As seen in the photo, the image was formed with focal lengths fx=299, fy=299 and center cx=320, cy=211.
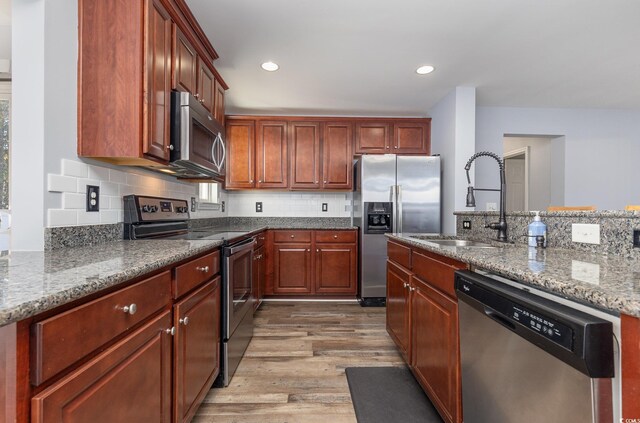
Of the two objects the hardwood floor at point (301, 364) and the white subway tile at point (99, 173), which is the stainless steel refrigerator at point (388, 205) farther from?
the white subway tile at point (99, 173)

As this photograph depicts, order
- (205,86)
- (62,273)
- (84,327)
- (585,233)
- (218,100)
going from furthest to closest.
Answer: (218,100) → (205,86) → (585,233) → (62,273) → (84,327)

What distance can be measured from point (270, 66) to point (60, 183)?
6.25 feet

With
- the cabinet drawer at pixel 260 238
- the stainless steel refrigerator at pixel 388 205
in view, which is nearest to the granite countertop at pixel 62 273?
the cabinet drawer at pixel 260 238

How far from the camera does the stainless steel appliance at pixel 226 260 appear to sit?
178cm

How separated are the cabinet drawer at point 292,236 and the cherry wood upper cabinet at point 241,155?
2.43ft

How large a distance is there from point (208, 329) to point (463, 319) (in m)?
1.22

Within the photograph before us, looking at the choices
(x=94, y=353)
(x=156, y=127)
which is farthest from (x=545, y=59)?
(x=94, y=353)

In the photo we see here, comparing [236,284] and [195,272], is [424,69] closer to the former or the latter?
[236,284]

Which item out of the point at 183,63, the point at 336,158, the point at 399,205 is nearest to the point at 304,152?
the point at 336,158

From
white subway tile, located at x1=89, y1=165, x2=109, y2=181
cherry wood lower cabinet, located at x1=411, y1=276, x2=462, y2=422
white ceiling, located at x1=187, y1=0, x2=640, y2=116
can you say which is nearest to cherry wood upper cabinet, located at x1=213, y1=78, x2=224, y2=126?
white ceiling, located at x1=187, y1=0, x2=640, y2=116

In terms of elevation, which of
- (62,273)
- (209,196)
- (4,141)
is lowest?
(62,273)

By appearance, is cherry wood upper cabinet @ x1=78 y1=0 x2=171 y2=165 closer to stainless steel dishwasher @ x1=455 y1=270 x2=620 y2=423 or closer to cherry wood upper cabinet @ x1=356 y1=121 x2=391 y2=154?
stainless steel dishwasher @ x1=455 y1=270 x2=620 y2=423

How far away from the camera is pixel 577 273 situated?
33.5 inches

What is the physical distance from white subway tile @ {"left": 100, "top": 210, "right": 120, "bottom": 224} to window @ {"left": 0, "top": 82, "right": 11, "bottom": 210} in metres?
0.69
